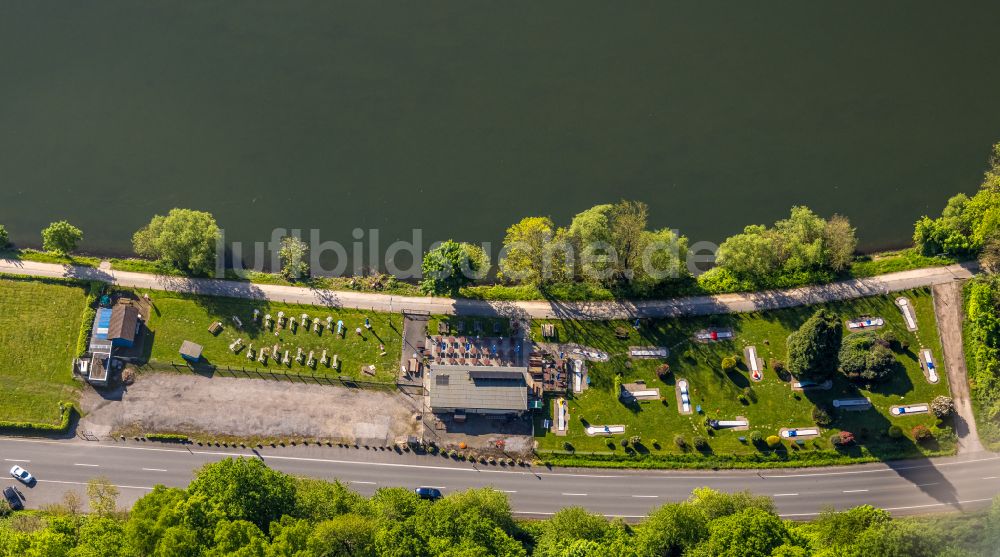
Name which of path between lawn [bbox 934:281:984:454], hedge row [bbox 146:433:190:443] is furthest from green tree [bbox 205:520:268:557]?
path between lawn [bbox 934:281:984:454]

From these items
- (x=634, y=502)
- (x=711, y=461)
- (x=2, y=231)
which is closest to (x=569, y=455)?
(x=634, y=502)

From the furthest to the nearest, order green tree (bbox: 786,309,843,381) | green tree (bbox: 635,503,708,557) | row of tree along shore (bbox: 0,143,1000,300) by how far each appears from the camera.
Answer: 1. row of tree along shore (bbox: 0,143,1000,300)
2. green tree (bbox: 786,309,843,381)
3. green tree (bbox: 635,503,708,557)

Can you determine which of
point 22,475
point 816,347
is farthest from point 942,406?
point 22,475

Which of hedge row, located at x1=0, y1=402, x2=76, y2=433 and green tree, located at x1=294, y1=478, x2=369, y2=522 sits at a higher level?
hedge row, located at x1=0, y1=402, x2=76, y2=433

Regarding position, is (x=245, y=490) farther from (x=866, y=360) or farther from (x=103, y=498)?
(x=866, y=360)

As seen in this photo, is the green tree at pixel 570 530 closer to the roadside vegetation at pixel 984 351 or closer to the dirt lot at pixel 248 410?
the dirt lot at pixel 248 410

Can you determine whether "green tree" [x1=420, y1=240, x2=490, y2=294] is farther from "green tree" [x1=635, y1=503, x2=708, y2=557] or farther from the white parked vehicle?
the white parked vehicle
